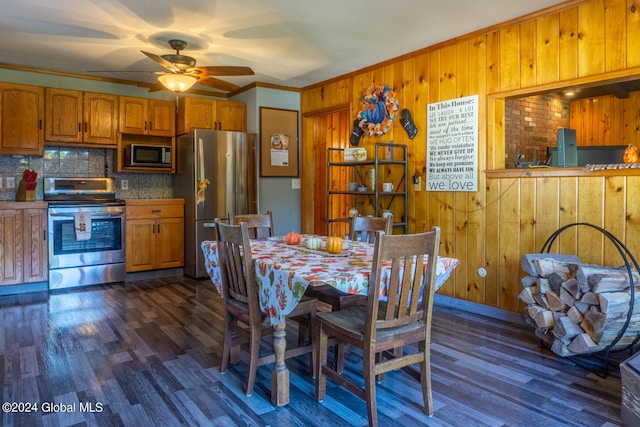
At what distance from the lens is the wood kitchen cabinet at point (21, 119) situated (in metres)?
4.48

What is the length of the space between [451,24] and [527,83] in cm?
79

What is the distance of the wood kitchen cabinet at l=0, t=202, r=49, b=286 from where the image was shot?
14.1 feet

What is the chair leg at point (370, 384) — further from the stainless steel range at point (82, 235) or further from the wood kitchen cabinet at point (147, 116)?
the wood kitchen cabinet at point (147, 116)

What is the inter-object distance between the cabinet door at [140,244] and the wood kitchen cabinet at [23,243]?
827 millimetres

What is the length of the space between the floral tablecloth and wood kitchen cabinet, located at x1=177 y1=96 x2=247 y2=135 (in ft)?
10.8

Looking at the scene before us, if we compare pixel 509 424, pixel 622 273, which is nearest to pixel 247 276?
pixel 509 424

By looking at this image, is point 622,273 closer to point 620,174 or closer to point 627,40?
point 620,174

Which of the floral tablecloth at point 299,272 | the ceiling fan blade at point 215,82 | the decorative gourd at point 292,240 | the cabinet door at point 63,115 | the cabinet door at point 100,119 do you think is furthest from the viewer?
the cabinet door at point 100,119

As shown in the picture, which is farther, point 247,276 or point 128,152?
point 128,152

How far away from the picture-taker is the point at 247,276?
2.17m

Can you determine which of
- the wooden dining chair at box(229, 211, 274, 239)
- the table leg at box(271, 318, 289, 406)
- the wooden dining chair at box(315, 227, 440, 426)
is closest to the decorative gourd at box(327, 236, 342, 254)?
the wooden dining chair at box(315, 227, 440, 426)

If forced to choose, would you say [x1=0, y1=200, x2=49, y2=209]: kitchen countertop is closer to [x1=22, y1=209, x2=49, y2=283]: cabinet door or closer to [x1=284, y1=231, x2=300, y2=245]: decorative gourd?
[x1=22, y1=209, x2=49, y2=283]: cabinet door

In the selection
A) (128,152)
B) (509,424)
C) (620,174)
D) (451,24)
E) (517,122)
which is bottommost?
(509,424)

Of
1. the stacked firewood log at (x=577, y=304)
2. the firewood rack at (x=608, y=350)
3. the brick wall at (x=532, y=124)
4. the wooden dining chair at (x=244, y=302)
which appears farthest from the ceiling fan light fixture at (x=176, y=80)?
the brick wall at (x=532, y=124)
